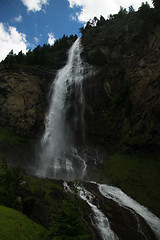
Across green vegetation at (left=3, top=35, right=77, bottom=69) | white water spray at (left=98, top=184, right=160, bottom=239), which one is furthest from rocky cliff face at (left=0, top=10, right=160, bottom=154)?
white water spray at (left=98, top=184, right=160, bottom=239)

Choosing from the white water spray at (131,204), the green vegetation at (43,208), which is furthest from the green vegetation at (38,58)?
the white water spray at (131,204)

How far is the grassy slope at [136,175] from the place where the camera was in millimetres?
19922

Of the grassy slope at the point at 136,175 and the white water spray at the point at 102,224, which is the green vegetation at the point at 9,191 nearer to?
the white water spray at the point at 102,224

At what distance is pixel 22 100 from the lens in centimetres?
4250

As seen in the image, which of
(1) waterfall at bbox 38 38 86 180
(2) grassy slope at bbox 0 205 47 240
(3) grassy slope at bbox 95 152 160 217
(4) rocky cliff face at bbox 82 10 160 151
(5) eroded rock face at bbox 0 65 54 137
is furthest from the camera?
(5) eroded rock face at bbox 0 65 54 137

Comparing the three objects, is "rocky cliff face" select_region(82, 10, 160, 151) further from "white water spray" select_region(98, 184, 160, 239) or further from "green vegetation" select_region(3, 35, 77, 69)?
"green vegetation" select_region(3, 35, 77, 69)

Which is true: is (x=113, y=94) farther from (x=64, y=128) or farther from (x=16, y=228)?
(x=16, y=228)

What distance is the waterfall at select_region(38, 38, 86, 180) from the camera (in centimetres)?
3019

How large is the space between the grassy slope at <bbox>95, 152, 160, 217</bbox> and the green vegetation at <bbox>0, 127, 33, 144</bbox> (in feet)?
57.8

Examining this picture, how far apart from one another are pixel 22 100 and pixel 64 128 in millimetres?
12419

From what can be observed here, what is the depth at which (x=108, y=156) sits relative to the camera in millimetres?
31875

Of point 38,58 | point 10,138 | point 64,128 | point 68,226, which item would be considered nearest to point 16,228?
point 68,226

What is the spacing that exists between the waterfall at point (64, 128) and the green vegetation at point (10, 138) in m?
3.89

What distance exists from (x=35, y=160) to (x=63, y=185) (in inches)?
542
